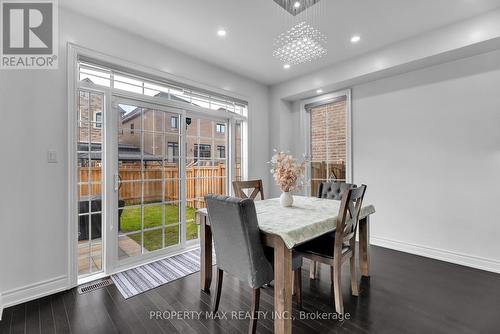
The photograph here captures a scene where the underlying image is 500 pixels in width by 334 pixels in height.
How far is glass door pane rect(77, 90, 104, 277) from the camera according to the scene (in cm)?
263

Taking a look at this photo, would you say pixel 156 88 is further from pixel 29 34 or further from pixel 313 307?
pixel 313 307

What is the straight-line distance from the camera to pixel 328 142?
4355 mm

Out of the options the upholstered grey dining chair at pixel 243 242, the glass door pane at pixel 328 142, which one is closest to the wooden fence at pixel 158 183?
the upholstered grey dining chair at pixel 243 242

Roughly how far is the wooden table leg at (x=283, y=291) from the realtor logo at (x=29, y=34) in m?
2.77

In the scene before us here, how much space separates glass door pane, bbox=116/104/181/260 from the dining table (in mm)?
1111

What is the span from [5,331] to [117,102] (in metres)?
2.29

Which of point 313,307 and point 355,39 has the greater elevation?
point 355,39

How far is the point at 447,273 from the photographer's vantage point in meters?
2.72

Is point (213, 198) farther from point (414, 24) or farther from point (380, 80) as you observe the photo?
point (380, 80)

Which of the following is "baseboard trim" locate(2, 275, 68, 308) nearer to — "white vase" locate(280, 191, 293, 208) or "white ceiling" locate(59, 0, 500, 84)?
"white vase" locate(280, 191, 293, 208)

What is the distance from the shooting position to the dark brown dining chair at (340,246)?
196 cm

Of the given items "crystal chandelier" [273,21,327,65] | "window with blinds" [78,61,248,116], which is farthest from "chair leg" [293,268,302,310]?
"window with blinds" [78,61,248,116]

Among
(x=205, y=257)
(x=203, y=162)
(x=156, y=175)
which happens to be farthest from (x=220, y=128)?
(x=205, y=257)

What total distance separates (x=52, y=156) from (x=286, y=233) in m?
2.36
